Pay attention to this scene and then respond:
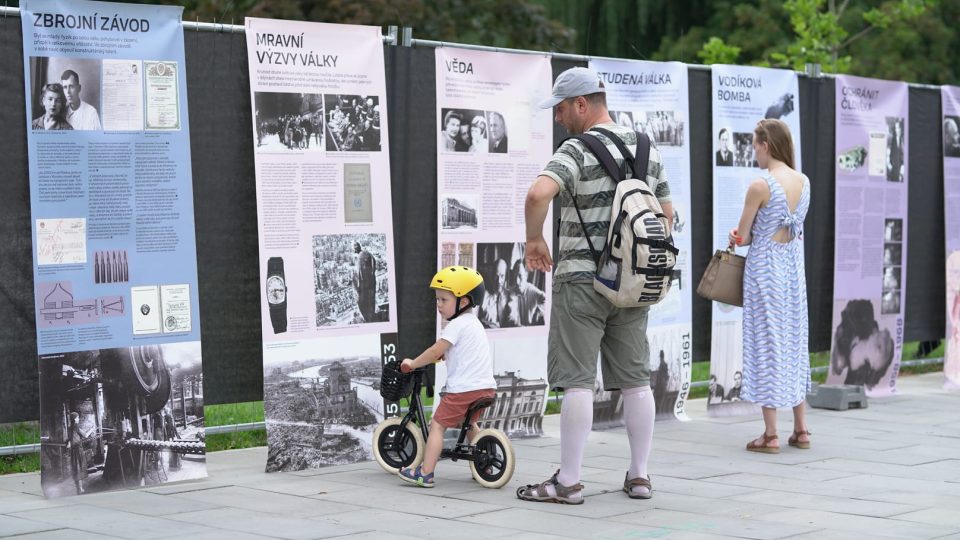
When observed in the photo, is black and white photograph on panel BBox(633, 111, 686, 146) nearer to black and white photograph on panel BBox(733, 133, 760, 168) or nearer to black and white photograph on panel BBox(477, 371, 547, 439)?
black and white photograph on panel BBox(733, 133, 760, 168)

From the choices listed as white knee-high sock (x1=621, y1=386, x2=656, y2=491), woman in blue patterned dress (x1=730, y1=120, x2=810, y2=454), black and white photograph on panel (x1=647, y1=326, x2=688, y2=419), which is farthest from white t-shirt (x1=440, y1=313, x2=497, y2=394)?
black and white photograph on panel (x1=647, y1=326, x2=688, y2=419)

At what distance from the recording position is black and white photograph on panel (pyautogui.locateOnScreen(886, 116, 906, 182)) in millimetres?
11164

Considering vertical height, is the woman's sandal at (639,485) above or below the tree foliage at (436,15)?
below

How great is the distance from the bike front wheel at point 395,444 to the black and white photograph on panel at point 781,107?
426 centimetres

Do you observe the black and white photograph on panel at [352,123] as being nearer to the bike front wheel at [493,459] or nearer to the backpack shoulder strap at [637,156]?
the backpack shoulder strap at [637,156]

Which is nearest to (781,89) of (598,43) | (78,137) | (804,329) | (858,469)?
(804,329)

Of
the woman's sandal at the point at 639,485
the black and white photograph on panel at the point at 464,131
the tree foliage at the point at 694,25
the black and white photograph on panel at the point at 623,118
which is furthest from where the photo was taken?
the tree foliage at the point at 694,25

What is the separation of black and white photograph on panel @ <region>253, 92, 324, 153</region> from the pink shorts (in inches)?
62.3

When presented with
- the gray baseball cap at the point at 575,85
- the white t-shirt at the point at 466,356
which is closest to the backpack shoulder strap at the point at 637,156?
the gray baseball cap at the point at 575,85

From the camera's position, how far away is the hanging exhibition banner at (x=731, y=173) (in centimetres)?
993

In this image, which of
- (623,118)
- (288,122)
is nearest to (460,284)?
(288,122)

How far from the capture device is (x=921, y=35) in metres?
25.6

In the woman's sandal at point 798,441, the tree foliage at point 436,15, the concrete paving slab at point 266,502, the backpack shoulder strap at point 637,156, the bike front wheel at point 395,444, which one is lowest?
the woman's sandal at point 798,441

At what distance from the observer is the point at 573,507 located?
263 inches
